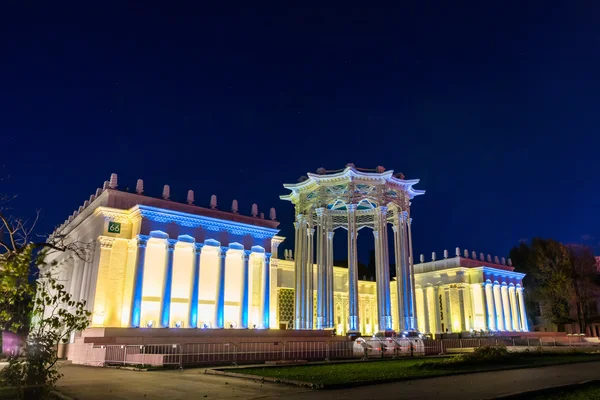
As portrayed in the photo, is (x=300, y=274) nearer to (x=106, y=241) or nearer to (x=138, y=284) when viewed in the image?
(x=138, y=284)

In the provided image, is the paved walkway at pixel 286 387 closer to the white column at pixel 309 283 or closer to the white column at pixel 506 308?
the white column at pixel 309 283

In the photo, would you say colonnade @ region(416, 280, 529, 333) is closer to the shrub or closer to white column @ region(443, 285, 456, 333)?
white column @ region(443, 285, 456, 333)

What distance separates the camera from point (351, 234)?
132ft

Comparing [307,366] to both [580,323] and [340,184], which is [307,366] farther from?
[580,323]

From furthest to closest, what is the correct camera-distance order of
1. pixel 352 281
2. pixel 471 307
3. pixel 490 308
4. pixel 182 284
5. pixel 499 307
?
pixel 499 307, pixel 490 308, pixel 471 307, pixel 182 284, pixel 352 281

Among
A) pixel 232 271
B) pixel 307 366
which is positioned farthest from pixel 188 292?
pixel 307 366

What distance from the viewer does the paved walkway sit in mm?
12141

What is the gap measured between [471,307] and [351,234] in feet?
79.4

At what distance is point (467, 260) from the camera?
57.0 meters

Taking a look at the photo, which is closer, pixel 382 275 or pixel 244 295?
pixel 244 295

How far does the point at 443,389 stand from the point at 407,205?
30.9 metres

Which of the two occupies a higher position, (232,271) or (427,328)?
(232,271)

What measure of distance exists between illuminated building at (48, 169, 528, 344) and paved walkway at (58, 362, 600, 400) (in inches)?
659

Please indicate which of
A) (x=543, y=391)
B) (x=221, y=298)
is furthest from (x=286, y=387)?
(x=221, y=298)
